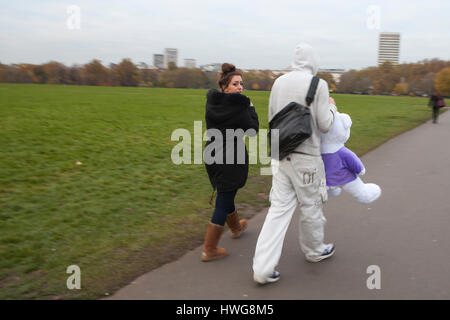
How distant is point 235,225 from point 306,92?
177cm

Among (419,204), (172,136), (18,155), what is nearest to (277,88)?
(419,204)

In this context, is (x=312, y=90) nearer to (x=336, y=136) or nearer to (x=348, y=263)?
(x=336, y=136)

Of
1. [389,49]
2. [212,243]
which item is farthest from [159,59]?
[389,49]

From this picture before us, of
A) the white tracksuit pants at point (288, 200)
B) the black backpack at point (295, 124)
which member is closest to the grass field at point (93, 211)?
the white tracksuit pants at point (288, 200)

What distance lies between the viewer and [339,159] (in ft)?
12.5

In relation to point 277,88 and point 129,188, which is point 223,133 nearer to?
point 277,88

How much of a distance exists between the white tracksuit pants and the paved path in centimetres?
26

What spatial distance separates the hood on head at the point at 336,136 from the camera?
146 inches

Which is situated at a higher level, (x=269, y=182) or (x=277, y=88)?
(x=277, y=88)

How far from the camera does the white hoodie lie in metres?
3.45

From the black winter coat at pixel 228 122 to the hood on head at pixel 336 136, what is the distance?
2.13 feet

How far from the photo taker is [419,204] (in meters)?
5.83
